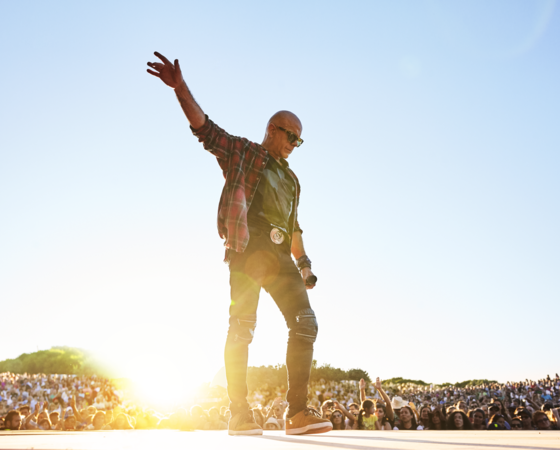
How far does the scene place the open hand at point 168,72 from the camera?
2.81 metres

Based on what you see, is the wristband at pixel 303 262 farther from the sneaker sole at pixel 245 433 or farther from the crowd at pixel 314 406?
the crowd at pixel 314 406

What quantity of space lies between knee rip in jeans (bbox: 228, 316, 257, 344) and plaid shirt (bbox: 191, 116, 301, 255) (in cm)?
44

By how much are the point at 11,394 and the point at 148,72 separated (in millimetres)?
21355

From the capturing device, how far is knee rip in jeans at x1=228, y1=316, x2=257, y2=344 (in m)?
2.94

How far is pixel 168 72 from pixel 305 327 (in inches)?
70.6

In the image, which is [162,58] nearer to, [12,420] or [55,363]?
[12,420]

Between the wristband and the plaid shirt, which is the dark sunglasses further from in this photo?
the wristband

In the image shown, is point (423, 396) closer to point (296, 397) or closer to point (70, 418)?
point (70, 418)

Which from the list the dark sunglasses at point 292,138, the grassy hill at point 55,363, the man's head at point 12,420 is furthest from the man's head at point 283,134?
the grassy hill at point 55,363

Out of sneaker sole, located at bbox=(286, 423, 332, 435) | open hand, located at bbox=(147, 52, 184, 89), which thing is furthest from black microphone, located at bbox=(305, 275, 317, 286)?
open hand, located at bbox=(147, 52, 184, 89)

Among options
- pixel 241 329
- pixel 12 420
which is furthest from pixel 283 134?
pixel 12 420

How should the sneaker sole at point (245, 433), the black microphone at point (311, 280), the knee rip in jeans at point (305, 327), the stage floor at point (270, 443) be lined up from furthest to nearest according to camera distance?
1. the black microphone at point (311, 280)
2. the knee rip in jeans at point (305, 327)
3. the sneaker sole at point (245, 433)
4. the stage floor at point (270, 443)

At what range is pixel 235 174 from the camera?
121 inches

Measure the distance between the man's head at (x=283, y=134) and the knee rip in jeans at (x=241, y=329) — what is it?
1.20 metres
